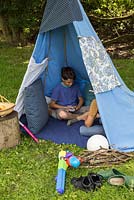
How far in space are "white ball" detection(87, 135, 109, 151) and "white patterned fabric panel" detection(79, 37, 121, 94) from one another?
49cm

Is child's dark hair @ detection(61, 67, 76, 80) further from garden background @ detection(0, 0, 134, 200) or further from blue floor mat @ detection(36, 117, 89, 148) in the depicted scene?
garden background @ detection(0, 0, 134, 200)

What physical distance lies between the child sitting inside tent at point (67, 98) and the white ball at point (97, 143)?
0.99 metres

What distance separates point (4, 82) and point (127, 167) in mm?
3710

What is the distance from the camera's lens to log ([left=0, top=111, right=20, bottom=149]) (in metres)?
4.12

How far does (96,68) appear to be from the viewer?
162 inches

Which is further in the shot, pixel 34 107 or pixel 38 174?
pixel 34 107

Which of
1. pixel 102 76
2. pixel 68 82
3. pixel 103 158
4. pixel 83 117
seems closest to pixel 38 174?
pixel 103 158

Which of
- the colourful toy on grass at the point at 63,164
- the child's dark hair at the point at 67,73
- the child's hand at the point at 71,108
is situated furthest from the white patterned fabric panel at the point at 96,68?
the child's hand at the point at 71,108

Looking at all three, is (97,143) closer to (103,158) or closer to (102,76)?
(103,158)

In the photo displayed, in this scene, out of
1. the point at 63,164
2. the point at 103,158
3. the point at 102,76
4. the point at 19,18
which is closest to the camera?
the point at 63,164

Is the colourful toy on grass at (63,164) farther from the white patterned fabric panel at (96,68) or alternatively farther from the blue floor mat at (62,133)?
the white patterned fabric panel at (96,68)

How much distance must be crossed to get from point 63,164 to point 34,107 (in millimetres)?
1078

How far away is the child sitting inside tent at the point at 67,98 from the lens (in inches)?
198

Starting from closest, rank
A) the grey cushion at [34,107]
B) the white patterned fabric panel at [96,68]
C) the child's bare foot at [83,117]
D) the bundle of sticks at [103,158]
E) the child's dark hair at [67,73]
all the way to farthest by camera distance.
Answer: the bundle of sticks at [103,158] < the white patterned fabric panel at [96,68] < the grey cushion at [34,107] < the child's bare foot at [83,117] < the child's dark hair at [67,73]
